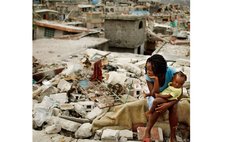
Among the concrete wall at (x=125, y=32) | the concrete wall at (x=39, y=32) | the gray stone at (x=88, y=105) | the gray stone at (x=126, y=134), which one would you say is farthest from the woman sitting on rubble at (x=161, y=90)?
the concrete wall at (x=39, y=32)

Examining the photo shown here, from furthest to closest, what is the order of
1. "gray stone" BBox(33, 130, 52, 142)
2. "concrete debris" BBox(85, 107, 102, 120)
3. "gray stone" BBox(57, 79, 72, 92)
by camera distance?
"gray stone" BBox(57, 79, 72, 92) → "concrete debris" BBox(85, 107, 102, 120) → "gray stone" BBox(33, 130, 52, 142)

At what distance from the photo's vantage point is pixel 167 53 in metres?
4.66

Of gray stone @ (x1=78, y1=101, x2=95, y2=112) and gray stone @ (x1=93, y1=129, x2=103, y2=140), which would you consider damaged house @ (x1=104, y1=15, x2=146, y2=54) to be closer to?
gray stone @ (x1=78, y1=101, x2=95, y2=112)

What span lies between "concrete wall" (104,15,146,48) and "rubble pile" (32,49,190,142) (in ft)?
0.96

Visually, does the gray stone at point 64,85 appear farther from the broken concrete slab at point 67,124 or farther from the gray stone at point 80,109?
the broken concrete slab at point 67,124

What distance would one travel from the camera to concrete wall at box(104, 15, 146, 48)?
16.3ft

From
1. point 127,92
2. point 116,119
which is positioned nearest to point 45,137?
point 116,119

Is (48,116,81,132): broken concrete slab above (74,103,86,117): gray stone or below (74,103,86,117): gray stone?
below

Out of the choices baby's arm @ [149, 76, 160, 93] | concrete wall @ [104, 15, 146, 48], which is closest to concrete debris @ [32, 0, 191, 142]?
concrete wall @ [104, 15, 146, 48]

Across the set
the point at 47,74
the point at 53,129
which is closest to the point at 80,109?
the point at 53,129

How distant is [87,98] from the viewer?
454 centimetres

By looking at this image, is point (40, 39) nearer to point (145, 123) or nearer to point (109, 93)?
point (109, 93)

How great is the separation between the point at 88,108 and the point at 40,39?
1761 millimetres

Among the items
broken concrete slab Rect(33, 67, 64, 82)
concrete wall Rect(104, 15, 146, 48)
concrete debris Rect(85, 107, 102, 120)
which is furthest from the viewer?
concrete wall Rect(104, 15, 146, 48)
